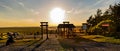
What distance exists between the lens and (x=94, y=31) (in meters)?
47.8

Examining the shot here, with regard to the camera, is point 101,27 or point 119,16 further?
point 101,27

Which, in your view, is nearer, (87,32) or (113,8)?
(113,8)

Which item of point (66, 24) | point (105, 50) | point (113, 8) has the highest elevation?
point (113, 8)

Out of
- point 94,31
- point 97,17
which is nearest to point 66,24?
point 94,31

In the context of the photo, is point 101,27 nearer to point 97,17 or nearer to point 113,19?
point 113,19

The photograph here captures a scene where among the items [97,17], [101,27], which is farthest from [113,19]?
[97,17]

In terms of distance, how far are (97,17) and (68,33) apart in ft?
59.4

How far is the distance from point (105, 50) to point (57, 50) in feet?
14.3

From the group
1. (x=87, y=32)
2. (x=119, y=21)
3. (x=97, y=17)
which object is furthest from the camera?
(x=97, y=17)

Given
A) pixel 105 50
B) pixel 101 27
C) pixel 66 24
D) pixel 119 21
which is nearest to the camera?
pixel 105 50

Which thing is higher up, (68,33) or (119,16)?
Result: (119,16)

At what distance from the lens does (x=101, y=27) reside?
153 ft

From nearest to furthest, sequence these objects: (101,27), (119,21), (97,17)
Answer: (119,21) → (101,27) → (97,17)

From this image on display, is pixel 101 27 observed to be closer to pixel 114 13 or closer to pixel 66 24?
pixel 114 13
